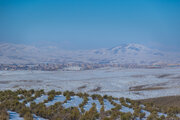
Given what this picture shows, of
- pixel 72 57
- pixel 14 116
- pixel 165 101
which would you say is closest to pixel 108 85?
pixel 165 101

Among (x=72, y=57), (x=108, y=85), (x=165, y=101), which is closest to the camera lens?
(x=165, y=101)

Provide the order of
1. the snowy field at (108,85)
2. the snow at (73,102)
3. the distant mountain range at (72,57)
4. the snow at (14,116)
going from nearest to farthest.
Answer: the snow at (14,116) → the snow at (73,102) → the snowy field at (108,85) → the distant mountain range at (72,57)

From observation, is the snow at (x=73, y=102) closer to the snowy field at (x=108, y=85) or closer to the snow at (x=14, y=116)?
the snow at (x=14, y=116)

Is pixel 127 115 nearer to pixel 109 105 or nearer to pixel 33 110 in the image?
pixel 109 105

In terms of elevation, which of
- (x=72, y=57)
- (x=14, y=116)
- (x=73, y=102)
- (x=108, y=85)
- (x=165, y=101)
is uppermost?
(x=72, y=57)

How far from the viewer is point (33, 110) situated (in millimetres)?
8578

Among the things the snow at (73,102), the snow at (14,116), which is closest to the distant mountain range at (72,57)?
the snow at (73,102)

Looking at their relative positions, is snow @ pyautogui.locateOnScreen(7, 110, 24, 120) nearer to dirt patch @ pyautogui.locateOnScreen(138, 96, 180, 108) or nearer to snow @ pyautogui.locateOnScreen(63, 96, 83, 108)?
snow @ pyautogui.locateOnScreen(63, 96, 83, 108)

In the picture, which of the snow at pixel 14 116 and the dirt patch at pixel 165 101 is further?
the dirt patch at pixel 165 101

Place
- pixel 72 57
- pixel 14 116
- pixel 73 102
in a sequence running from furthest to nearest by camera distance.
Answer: pixel 72 57 → pixel 73 102 → pixel 14 116

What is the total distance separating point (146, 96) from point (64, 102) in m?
10.5

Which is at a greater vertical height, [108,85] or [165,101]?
[108,85]

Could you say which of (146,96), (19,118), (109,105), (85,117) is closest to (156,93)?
(146,96)

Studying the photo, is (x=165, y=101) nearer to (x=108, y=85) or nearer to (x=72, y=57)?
(x=108, y=85)
